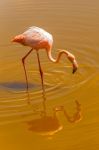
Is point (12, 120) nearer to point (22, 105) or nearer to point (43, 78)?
point (22, 105)

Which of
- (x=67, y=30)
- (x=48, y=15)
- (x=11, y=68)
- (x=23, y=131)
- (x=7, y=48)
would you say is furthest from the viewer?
(x=48, y=15)

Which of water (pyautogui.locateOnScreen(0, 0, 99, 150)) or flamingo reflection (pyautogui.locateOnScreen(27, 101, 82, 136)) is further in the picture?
flamingo reflection (pyautogui.locateOnScreen(27, 101, 82, 136))

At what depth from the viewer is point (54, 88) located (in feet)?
22.7

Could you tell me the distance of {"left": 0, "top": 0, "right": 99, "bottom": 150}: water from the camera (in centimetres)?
603

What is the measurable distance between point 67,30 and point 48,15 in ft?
3.16

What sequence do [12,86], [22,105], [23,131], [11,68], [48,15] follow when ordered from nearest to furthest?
[23,131] → [22,105] → [12,86] → [11,68] → [48,15]

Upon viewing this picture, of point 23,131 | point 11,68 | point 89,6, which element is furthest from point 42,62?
point 89,6

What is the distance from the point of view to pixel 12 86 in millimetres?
7121

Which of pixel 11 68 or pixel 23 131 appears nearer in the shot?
pixel 23 131

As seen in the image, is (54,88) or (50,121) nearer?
(50,121)

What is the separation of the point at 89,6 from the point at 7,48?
232 centimetres

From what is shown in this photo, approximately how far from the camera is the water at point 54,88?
6.03 m

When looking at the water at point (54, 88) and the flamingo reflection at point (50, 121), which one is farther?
the flamingo reflection at point (50, 121)

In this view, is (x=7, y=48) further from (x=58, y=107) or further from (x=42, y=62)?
(x=58, y=107)
